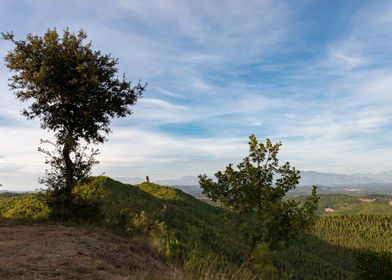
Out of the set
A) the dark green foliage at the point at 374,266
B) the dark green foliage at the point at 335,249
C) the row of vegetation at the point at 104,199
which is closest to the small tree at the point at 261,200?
the row of vegetation at the point at 104,199

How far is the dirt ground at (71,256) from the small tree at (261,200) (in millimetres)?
4852

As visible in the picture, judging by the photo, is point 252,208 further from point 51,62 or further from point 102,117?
point 51,62

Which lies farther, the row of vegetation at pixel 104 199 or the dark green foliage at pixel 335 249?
the dark green foliage at pixel 335 249

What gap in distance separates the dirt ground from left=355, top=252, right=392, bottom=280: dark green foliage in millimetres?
26805

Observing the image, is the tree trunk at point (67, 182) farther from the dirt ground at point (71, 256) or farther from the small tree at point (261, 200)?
the small tree at point (261, 200)

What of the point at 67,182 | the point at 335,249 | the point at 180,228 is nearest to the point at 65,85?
the point at 67,182

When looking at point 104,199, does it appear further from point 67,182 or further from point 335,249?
point 335,249

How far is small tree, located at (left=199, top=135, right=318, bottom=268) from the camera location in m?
17.8

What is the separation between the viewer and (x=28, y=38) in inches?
829

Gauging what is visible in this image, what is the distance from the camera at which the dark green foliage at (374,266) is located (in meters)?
34.5

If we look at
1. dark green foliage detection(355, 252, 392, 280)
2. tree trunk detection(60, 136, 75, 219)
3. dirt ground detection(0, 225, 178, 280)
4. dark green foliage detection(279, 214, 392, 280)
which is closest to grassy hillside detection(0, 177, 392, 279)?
dark green foliage detection(279, 214, 392, 280)

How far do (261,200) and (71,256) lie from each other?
382 inches

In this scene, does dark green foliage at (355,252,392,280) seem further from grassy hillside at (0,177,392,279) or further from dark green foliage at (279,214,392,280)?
dark green foliage at (279,214,392,280)

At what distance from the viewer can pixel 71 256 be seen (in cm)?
1148
